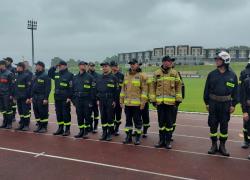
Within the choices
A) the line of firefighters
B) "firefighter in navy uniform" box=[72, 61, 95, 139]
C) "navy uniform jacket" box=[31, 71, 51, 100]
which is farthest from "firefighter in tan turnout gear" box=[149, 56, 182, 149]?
"navy uniform jacket" box=[31, 71, 51, 100]

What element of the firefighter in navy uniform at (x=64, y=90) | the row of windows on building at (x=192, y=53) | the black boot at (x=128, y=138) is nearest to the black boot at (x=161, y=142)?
the black boot at (x=128, y=138)

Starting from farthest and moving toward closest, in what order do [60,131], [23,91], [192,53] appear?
[192,53]
[23,91]
[60,131]

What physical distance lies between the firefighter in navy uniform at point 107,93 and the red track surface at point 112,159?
0.66 metres

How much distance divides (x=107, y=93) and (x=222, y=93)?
9.91 feet

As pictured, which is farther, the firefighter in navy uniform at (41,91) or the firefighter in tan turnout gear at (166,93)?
the firefighter in navy uniform at (41,91)

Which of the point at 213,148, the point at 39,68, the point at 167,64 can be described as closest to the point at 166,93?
the point at 167,64

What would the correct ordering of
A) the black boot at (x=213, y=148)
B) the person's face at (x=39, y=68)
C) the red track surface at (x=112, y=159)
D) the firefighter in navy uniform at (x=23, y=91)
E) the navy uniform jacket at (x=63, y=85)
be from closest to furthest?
the red track surface at (x=112, y=159) → the black boot at (x=213, y=148) → the navy uniform jacket at (x=63, y=85) → the person's face at (x=39, y=68) → the firefighter in navy uniform at (x=23, y=91)

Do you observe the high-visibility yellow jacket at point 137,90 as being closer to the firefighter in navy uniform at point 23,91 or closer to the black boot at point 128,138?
the black boot at point 128,138

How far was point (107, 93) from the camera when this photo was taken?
8.14 meters

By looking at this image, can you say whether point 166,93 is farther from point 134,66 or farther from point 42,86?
point 42,86

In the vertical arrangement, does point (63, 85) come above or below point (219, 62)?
below

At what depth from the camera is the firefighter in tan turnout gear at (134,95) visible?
7.64 metres

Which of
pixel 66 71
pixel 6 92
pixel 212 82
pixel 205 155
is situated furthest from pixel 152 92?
pixel 6 92

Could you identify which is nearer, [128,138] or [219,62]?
[219,62]
